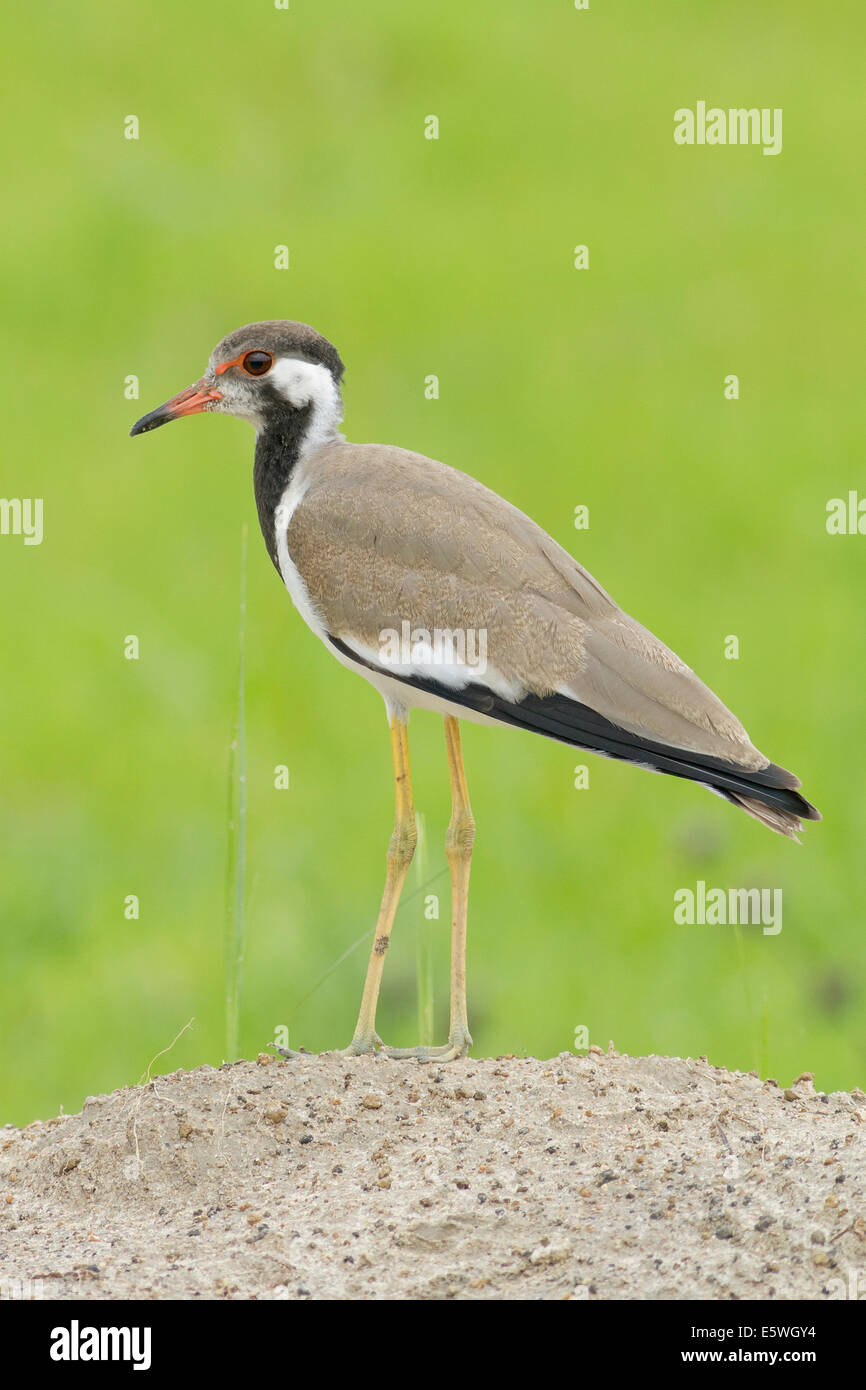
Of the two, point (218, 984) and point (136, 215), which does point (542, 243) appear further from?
point (218, 984)

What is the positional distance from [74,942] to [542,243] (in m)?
9.33

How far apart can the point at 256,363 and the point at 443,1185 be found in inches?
116

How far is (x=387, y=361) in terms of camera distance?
1598cm

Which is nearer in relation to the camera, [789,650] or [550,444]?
[789,650]

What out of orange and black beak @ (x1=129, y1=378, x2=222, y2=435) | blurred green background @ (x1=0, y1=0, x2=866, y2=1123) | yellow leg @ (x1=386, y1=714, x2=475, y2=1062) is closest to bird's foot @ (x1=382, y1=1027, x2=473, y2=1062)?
yellow leg @ (x1=386, y1=714, x2=475, y2=1062)

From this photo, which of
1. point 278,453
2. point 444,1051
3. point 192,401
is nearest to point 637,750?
point 444,1051

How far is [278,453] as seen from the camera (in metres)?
6.43

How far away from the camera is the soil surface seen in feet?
14.8

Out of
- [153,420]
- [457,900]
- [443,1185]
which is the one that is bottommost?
[443,1185]

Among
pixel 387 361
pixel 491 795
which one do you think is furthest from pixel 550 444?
pixel 491 795

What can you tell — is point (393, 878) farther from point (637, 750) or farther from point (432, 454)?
point (432, 454)

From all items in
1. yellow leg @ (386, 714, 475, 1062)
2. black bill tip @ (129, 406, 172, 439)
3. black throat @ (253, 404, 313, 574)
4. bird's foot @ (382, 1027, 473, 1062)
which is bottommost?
bird's foot @ (382, 1027, 473, 1062)

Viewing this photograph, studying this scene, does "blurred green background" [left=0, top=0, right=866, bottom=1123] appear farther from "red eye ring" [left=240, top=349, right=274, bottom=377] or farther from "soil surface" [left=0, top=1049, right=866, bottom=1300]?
"red eye ring" [left=240, top=349, right=274, bottom=377]

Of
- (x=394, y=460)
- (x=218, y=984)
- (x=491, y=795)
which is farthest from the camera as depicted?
(x=491, y=795)
